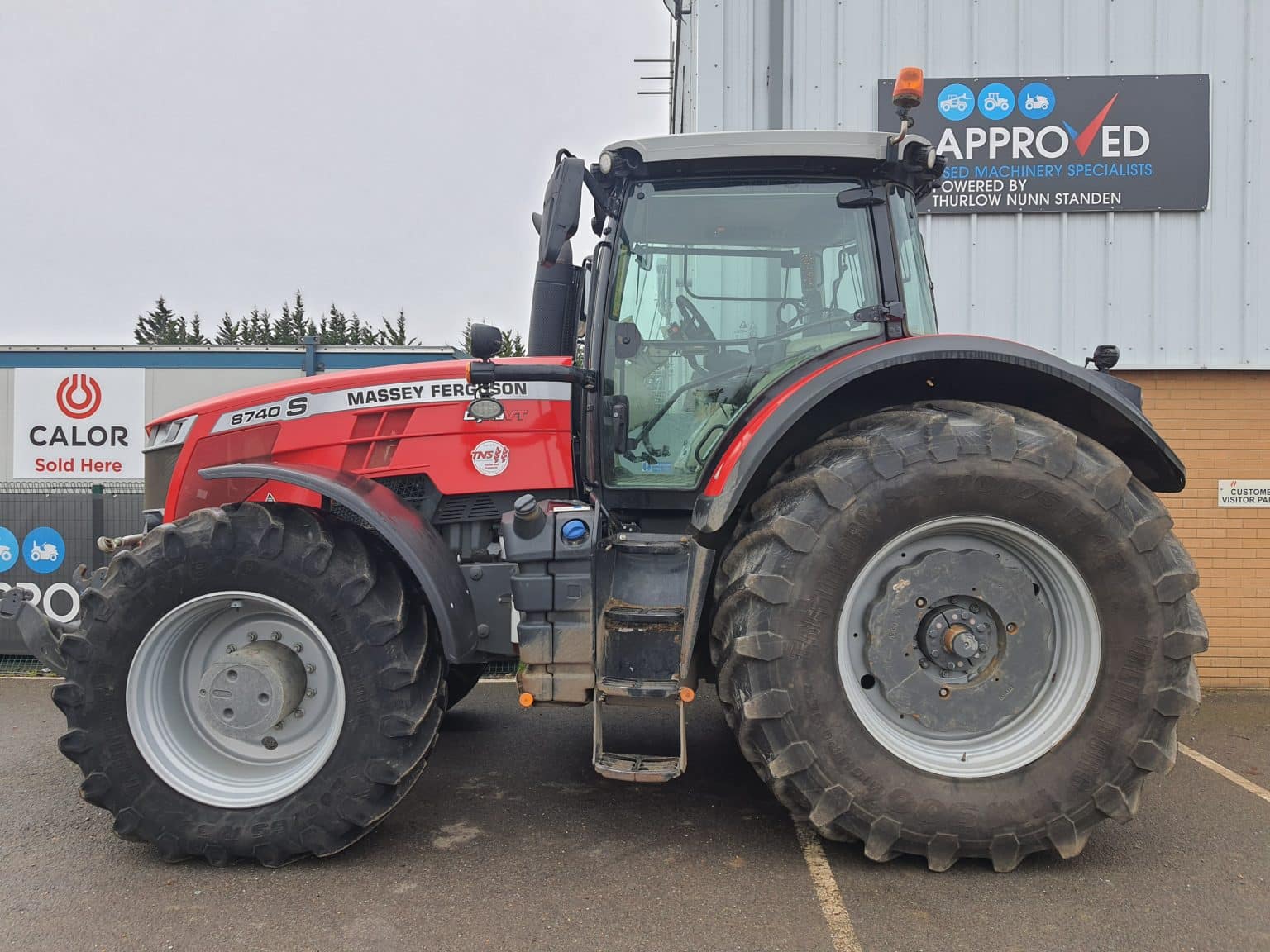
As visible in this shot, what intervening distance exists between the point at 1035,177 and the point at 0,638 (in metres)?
8.39

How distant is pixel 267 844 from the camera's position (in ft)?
9.29

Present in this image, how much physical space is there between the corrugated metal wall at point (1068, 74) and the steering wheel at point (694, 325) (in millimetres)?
3253

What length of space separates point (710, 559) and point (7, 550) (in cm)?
627

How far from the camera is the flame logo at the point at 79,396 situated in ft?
25.2

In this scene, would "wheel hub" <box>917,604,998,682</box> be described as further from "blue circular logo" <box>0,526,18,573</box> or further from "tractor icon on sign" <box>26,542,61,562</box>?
"blue circular logo" <box>0,526,18,573</box>

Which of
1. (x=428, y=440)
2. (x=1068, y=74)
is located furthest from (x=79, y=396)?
(x=1068, y=74)

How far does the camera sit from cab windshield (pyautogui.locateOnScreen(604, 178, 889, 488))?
124 inches

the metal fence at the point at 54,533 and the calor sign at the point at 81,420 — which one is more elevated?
the calor sign at the point at 81,420

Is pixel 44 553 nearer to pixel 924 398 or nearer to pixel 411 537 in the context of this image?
pixel 411 537

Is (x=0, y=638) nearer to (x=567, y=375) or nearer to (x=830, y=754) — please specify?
(x=567, y=375)

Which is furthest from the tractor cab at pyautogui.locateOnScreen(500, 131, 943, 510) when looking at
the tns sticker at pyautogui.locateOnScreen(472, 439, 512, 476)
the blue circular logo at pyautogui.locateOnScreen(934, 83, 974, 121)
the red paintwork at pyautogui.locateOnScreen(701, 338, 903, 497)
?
the blue circular logo at pyautogui.locateOnScreen(934, 83, 974, 121)

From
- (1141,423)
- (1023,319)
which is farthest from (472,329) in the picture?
(1023,319)

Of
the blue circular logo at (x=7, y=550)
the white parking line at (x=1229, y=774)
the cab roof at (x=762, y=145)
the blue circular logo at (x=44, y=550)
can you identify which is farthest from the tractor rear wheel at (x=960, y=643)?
the blue circular logo at (x=7, y=550)

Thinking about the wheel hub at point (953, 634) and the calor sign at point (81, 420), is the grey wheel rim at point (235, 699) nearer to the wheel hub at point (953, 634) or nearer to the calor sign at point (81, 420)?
the wheel hub at point (953, 634)
